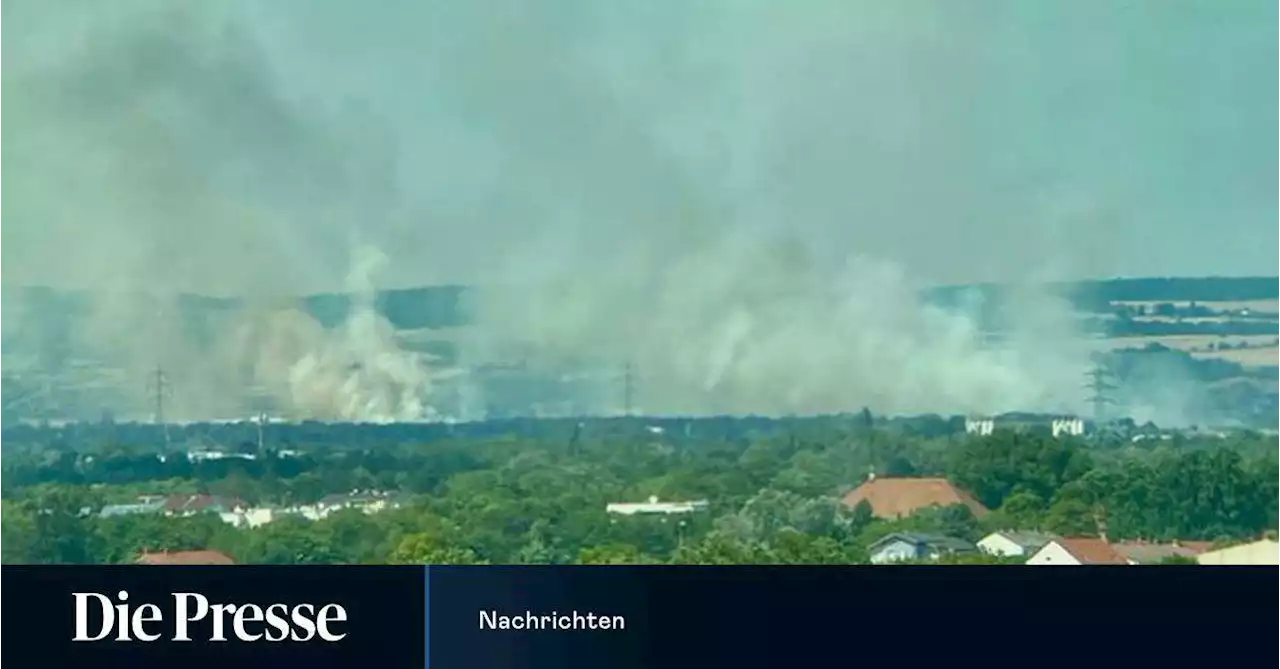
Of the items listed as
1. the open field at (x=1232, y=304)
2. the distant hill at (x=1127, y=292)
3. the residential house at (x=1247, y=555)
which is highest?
the distant hill at (x=1127, y=292)

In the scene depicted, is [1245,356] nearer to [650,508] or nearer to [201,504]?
[650,508]

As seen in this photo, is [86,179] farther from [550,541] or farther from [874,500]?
[874,500]

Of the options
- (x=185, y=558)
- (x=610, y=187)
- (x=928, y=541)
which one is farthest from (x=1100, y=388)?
(x=185, y=558)

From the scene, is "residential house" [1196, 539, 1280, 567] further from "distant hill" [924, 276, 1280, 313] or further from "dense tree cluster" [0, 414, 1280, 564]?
"distant hill" [924, 276, 1280, 313]

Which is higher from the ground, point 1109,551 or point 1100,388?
point 1100,388

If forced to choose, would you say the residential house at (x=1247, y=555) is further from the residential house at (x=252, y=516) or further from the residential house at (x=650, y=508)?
the residential house at (x=252, y=516)

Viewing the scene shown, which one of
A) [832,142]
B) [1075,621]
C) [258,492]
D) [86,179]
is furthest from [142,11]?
[1075,621]

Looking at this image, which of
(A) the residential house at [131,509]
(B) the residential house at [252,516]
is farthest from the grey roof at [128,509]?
(B) the residential house at [252,516]
